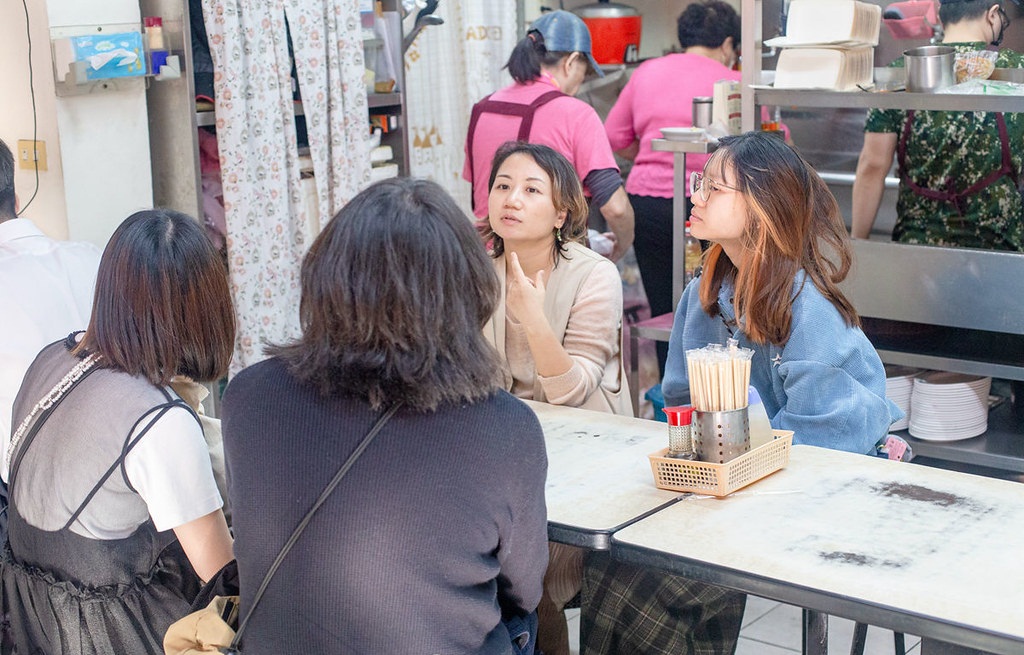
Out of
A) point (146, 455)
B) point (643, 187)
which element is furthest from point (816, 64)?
point (146, 455)

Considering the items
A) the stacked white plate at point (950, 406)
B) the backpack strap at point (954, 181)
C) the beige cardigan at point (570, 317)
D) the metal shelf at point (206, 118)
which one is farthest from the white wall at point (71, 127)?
the stacked white plate at point (950, 406)

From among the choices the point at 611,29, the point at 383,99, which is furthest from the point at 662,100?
the point at 611,29

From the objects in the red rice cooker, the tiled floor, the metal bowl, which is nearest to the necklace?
the tiled floor

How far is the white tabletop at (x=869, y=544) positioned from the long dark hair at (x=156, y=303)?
904 mm

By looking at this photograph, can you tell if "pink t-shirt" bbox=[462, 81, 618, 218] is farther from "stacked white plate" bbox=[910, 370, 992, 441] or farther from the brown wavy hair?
the brown wavy hair

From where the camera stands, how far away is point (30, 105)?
3955mm

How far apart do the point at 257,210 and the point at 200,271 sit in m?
2.19

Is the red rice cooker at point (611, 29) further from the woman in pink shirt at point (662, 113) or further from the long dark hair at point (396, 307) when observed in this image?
the long dark hair at point (396, 307)

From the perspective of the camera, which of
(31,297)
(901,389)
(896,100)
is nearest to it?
(31,297)

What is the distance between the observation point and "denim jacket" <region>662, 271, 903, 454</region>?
8.65ft

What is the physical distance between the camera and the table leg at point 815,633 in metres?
2.35

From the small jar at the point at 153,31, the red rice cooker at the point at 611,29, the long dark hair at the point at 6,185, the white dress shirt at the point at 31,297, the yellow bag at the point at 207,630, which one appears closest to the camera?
the yellow bag at the point at 207,630

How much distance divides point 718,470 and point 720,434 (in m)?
0.07

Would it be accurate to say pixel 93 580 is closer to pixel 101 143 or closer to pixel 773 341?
pixel 773 341
